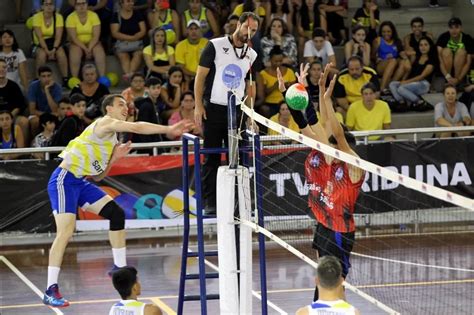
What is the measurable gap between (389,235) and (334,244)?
7.90 meters

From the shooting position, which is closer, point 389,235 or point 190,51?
point 389,235

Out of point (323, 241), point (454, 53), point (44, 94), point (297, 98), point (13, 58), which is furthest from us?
point (454, 53)

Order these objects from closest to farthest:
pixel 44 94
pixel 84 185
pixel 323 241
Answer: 1. pixel 323 241
2. pixel 84 185
3. pixel 44 94

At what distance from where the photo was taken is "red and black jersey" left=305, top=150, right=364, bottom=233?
9.77 metres

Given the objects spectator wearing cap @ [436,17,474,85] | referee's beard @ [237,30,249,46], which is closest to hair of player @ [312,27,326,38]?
spectator wearing cap @ [436,17,474,85]

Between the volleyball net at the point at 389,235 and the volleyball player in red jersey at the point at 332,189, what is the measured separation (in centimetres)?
245

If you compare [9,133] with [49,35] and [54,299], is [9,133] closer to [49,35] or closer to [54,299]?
[49,35]

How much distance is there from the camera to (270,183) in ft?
57.0

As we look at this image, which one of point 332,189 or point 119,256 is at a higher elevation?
point 332,189

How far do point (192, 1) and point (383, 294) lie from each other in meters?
9.18

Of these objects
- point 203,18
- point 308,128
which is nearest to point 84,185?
point 308,128

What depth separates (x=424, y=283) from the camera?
45.5 feet

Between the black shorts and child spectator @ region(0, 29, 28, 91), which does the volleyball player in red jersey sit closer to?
the black shorts

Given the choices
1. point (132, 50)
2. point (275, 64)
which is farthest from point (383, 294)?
point (132, 50)
